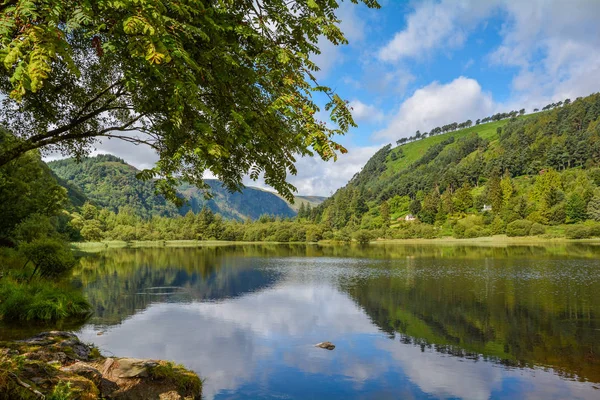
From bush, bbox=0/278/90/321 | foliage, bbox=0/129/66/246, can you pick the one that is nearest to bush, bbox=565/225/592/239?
bush, bbox=0/278/90/321

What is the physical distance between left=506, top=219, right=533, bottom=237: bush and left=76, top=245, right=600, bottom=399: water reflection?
125912 mm

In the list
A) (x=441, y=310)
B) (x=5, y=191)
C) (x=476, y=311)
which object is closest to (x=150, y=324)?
(x=5, y=191)

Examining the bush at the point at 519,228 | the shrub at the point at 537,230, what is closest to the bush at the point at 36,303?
the bush at the point at 519,228

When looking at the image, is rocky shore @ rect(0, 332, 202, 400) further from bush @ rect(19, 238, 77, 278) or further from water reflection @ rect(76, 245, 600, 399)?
bush @ rect(19, 238, 77, 278)

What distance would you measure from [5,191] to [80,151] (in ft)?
99.7

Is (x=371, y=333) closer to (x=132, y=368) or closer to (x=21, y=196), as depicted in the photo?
(x=132, y=368)

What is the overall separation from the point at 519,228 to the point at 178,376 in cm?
18343

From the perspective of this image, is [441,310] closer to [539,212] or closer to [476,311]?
[476,311]

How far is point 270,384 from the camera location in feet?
60.7

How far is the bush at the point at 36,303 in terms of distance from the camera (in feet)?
82.4

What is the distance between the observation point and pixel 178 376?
50.2ft

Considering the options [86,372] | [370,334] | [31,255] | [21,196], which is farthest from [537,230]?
[86,372]

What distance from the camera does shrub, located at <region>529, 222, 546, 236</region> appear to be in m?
162

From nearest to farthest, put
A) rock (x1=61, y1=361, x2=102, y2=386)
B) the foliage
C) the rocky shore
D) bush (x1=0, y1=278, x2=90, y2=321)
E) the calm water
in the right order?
the rocky shore < rock (x1=61, y1=361, x2=102, y2=386) < the calm water < bush (x1=0, y1=278, x2=90, y2=321) < the foliage
